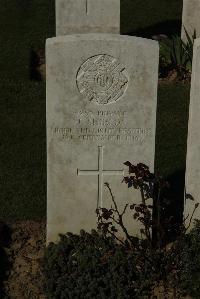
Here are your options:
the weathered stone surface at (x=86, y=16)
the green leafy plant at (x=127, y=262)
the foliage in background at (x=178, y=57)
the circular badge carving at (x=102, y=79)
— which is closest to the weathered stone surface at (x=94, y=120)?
the circular badge carving at (x=102, y=79)

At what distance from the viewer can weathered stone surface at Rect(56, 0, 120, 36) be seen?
1180cm

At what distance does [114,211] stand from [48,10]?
9.92m

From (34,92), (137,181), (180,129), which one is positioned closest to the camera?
(137,181)

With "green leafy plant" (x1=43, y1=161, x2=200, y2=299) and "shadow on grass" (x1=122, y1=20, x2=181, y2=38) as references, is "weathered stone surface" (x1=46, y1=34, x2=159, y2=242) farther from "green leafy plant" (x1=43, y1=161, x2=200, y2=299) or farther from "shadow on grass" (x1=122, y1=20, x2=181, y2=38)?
"shadow on grass" (x1=122, y1=20, x2=181, y2=38)

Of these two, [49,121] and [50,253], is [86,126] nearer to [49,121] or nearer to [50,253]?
[49,121]

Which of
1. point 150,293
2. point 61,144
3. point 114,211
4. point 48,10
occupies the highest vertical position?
point 48,10

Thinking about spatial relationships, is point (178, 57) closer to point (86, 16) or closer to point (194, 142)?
point (86, 16)

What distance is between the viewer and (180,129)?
978 cm

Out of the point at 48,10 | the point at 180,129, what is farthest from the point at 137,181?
the point at 48,10

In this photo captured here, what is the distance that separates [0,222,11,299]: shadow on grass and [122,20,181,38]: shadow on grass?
7.74 metres

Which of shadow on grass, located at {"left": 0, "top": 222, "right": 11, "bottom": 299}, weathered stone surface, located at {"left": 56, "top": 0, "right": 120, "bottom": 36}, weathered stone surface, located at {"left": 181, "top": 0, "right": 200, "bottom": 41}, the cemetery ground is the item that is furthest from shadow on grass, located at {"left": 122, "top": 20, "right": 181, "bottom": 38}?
shadow on grass, located at {"left": 0, "top": 222, "right": 11, "bottom": 299}

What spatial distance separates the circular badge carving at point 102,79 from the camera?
20.5 ft

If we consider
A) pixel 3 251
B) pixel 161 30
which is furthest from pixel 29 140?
pixel 161 30

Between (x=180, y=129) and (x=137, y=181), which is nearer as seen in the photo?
(x=137, y=181)
